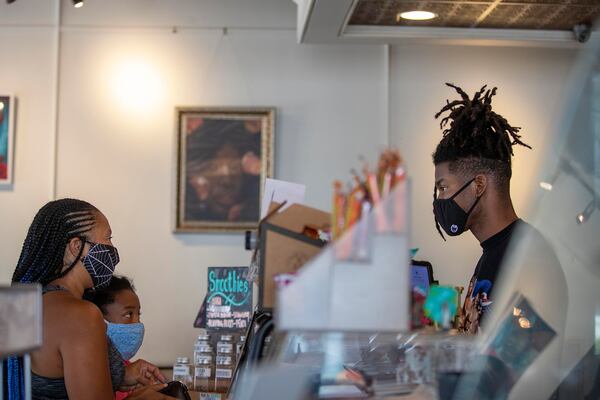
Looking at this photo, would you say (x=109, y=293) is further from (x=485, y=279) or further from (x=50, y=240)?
(x=485, y=279)

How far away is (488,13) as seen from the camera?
4.81m

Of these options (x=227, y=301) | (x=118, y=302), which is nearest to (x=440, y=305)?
(x=227, y=301)

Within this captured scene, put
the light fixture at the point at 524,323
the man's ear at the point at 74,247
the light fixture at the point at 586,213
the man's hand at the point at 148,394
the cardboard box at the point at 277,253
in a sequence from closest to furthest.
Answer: the cardboard box at the point at 277,253, the light fixture at the point at 524,323, the light fixture at the point at 586,213, the man's ear at the point at 74,247, the man's hand at the point at 148,394

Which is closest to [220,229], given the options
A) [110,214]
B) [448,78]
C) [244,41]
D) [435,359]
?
[110,214]

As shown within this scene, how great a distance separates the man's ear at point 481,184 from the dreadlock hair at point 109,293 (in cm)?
179

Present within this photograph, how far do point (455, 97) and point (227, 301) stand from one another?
101 inches

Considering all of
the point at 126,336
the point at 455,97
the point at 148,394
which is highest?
the point at 455,97

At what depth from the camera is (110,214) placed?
5.71 metres

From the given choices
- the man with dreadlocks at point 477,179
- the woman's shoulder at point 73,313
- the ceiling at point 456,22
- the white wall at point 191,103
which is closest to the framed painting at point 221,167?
the white wall at point 191,103

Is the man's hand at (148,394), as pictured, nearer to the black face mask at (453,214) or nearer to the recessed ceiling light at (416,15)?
the black face mask at (453,214)

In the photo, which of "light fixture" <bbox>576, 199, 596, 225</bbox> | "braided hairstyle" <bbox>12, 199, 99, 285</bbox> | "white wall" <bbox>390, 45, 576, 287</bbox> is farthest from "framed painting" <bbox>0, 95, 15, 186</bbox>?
"light fixture" <bbox>576, 199, 596, 225</bbox>

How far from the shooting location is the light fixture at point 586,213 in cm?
285

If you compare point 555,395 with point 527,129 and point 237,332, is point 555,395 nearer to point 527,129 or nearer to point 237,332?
point 237,332

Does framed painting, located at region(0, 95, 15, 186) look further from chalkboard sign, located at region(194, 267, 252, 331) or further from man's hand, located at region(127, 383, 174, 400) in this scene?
man's hand, located at region(127, 383, 174, 400)
